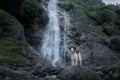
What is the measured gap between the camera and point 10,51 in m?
31.6

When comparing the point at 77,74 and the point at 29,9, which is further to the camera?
the point at 29,9

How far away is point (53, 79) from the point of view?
24297mm

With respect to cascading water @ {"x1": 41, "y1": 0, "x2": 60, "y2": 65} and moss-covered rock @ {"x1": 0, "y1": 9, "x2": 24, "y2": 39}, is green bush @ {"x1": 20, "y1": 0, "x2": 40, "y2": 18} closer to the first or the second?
moss-covered rock @ {"x1": 0, "y1": 9, "x2": 24, "y2": 39}

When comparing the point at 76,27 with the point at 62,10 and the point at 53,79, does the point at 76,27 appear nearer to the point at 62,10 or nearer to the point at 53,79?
the point at 62,10

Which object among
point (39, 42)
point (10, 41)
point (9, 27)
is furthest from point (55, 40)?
point (10, 41)

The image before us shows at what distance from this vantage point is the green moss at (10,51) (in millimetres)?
29766

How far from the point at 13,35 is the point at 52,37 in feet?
31.1

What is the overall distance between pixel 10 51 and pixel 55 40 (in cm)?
1169

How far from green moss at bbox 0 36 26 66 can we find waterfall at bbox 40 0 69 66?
788cm

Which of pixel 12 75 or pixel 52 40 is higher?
pixel 52 40

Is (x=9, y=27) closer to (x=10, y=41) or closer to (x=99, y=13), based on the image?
(x=10, y=41)

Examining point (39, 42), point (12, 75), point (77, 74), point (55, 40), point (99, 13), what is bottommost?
point (77, 74)

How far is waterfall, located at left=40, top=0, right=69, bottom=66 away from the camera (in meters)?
40.7

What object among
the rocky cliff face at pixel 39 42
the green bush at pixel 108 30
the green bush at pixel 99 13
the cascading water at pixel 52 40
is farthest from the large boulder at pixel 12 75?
the green bush at pixel 99 13
